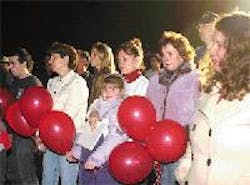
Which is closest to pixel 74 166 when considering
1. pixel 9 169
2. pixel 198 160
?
pixel 9 169

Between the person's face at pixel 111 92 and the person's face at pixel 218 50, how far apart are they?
2045 mm

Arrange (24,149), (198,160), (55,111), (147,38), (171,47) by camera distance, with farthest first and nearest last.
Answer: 1. (147,38)
2. (24,149)
3. (55,111)
4. (171,47)
5. (198,160)

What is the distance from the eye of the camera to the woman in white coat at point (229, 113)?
3469 millimetres

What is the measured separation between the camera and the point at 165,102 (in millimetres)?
5480

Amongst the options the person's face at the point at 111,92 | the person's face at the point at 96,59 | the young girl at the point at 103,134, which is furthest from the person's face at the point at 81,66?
the person's face at the point at 111,92

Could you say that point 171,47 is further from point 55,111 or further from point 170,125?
point 55,111

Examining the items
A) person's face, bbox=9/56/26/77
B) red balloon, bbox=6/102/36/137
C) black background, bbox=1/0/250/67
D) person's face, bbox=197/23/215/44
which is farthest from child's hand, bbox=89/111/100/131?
black background, bbox=1/0/250/67

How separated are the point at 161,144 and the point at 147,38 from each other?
33.5 ft

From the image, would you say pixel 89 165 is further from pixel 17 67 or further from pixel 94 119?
pixel 17 67

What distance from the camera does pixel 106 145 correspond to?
5.47 meters

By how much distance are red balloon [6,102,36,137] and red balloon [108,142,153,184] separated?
152 cm

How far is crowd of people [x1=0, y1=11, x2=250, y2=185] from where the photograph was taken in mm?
3498

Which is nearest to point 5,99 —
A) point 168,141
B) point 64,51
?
point 64,51

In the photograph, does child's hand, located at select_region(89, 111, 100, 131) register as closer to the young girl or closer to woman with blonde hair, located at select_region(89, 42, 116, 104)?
the young girl
